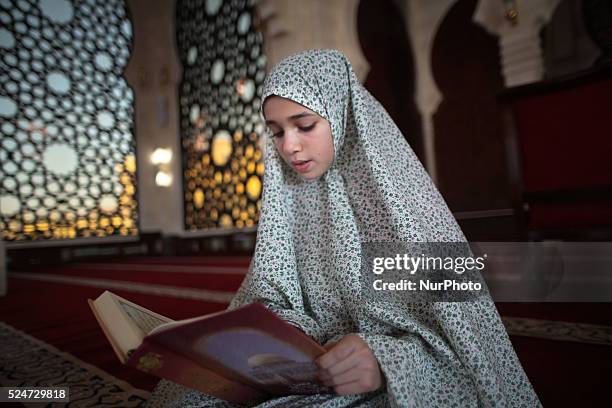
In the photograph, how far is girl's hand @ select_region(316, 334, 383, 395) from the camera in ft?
1.75

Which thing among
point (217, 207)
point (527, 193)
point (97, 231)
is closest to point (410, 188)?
point (527, 193)

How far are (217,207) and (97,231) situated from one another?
1.80 metres

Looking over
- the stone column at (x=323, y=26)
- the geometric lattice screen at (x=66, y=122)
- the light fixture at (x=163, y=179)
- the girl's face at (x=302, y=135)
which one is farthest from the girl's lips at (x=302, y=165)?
the light fixture at (x=163, y=179)

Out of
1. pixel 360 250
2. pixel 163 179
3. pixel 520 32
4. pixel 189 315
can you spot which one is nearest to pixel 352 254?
pixel 360 250

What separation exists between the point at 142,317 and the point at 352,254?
36cm

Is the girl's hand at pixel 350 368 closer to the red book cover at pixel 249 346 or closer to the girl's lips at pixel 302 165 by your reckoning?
the red book cover at pixel 249 346

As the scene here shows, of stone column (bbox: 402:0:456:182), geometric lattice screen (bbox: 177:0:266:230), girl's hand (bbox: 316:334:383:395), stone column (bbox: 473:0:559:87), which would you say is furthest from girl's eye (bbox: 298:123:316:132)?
geometric lattice screen (bbox: 177:0:266:230)

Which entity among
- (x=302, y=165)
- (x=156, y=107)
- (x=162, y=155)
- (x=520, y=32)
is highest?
(x=156, y=107)

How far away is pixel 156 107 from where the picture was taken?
6.59 m

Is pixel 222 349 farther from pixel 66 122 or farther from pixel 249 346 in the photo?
pixel 66 122

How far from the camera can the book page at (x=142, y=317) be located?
59 cm

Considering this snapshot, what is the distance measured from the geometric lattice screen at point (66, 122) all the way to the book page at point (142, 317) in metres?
5.88

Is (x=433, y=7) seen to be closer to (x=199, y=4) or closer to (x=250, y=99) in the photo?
(x=250, y=99)

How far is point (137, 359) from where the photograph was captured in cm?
47
